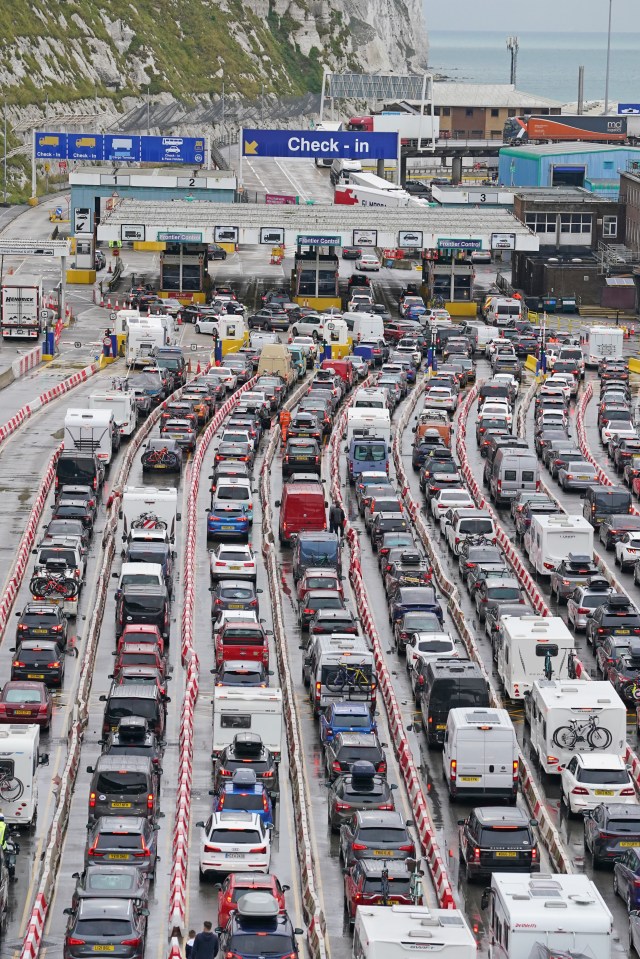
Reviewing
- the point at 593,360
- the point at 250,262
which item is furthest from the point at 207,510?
the point at 250,262

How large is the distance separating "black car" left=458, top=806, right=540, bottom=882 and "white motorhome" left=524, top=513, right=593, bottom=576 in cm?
2145

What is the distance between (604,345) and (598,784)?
61491 mm

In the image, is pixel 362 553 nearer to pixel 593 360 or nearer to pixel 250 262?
pixel 593 360

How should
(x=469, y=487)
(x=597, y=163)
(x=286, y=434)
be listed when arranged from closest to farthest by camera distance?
1. (x=469, y=487)
2. (x=286, y=434)
3. (x=597, y=163)

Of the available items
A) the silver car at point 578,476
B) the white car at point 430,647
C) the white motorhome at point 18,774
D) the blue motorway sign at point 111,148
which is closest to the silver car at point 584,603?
the white car at point 430,647

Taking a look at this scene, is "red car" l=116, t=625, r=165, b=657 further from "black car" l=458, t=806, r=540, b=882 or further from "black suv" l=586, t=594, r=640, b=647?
"black car" l=458, t=806, r=540, b=882

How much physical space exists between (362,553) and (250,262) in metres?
78.6

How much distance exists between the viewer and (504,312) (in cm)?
11300

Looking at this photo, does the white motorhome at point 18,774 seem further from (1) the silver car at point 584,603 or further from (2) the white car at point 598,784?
(1) the silver car at point 584,603

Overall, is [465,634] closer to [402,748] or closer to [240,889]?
[402,748]

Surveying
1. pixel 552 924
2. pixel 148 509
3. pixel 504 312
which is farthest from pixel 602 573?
pixel 504 312

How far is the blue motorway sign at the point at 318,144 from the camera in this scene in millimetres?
141875

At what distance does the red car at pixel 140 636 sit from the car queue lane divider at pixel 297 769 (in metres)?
3.17

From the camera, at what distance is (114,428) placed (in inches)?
2899
